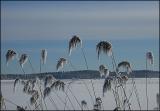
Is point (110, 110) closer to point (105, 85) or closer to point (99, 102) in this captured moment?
point (99, 102)

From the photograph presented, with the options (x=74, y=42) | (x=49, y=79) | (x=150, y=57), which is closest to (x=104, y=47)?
(x=74, y=42)

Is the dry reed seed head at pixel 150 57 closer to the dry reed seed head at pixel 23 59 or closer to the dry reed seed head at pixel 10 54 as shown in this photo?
the dry reed seed head at pixel 23 59

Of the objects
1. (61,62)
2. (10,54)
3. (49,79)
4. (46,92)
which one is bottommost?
(46,92)

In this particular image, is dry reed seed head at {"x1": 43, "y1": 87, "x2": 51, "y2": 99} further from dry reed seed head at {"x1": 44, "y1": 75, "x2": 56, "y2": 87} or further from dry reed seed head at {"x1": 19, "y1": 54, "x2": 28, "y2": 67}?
dry reed seed head at {"x1": 19, "y1": 54, "x2": 28, "y2": 67}

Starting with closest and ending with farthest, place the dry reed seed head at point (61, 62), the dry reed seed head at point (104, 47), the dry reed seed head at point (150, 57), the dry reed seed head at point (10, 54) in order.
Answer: the dry reed seed head at point (104, 47) → the dry reed seed head at point (10, 54) → the dry reed seed head at point (150, 57) → the dry reed seed head at point (61, 62)

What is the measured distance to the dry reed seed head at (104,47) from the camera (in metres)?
6.63

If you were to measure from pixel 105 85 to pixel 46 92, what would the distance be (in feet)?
4.19

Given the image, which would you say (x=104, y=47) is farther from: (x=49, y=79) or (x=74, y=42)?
(x=49, y=79)

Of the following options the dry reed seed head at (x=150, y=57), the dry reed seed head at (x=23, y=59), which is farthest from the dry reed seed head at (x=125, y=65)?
the dry reed seed head at (x=23, y=59)

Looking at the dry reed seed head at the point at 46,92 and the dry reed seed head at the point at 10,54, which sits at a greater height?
the dry reed seed head at the point at 10,54

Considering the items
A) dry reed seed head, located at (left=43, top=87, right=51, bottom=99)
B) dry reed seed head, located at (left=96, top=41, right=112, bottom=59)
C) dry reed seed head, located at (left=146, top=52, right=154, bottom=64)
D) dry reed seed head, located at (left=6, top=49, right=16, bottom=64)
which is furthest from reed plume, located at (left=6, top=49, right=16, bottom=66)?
dry reed seed head, located at (left=146, top=52, right=154, bottom=64)

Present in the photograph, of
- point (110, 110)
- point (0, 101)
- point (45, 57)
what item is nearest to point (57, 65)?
point (45, 57)

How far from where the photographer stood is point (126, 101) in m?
7.22

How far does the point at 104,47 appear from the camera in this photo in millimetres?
6676
